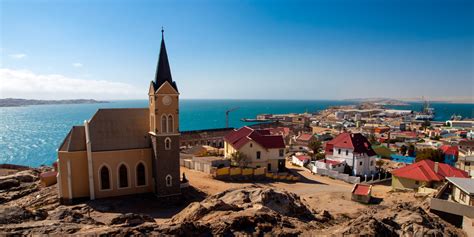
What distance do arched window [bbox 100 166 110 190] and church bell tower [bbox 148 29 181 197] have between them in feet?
13.7

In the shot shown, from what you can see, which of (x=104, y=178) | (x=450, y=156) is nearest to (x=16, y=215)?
(x=104, y=178)

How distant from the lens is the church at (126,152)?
25778mm

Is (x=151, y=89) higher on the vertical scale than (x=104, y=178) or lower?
higher

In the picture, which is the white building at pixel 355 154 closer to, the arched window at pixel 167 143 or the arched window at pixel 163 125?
the arched window at pixel 167 143

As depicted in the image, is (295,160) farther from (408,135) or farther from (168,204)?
(408,135)

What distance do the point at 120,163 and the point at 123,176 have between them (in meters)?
1.33

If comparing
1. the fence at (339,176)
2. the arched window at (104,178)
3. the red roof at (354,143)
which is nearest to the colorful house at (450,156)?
the red roof at (354,143)

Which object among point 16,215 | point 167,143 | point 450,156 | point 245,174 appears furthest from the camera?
point 450,156

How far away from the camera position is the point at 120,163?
88.5 ft

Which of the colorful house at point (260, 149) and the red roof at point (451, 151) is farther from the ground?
the colorful house at point (260, 149)

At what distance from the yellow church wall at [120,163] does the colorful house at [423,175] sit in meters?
30.3

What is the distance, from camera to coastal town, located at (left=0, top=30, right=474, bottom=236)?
13430mm

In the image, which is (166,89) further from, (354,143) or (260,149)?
(354,143)

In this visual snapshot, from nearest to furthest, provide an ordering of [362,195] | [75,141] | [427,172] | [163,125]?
1. [75,141]
2. [163,125]
3. [362,195]
4. [427,172]
